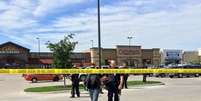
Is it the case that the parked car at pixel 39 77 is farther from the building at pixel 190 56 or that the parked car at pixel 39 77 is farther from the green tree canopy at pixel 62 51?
the building at pixel 190 56

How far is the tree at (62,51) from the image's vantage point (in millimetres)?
35375

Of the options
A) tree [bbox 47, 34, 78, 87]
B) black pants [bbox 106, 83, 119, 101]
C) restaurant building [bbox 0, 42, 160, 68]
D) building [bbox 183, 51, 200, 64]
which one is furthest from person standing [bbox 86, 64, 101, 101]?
building [bbox 183, 51, 200, 64]

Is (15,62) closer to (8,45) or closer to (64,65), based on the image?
(8,45)

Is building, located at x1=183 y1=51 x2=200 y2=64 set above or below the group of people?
below

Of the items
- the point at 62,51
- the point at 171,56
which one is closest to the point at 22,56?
the point at 171,56

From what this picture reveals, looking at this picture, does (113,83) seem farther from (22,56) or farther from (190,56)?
(190,56)

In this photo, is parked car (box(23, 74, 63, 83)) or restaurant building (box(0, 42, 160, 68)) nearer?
parked car (box(23, 74, 63, 83))

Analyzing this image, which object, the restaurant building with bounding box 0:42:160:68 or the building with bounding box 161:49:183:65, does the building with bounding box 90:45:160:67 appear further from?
the building with bounding box 161:49:183:65

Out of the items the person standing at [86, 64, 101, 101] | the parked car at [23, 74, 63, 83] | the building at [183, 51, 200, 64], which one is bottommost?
the parked car at [23, 74, 63, 83]

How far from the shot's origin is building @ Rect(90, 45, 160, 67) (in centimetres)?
10221

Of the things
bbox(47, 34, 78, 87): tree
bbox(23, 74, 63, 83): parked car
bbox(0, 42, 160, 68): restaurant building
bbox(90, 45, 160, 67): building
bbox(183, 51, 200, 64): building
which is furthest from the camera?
bbox(183, 51, 200, 64): building

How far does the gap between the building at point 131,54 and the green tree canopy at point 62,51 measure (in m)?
64.5

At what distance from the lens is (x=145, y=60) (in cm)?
10662

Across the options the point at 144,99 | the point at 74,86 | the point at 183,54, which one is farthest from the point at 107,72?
the point at 183,54
